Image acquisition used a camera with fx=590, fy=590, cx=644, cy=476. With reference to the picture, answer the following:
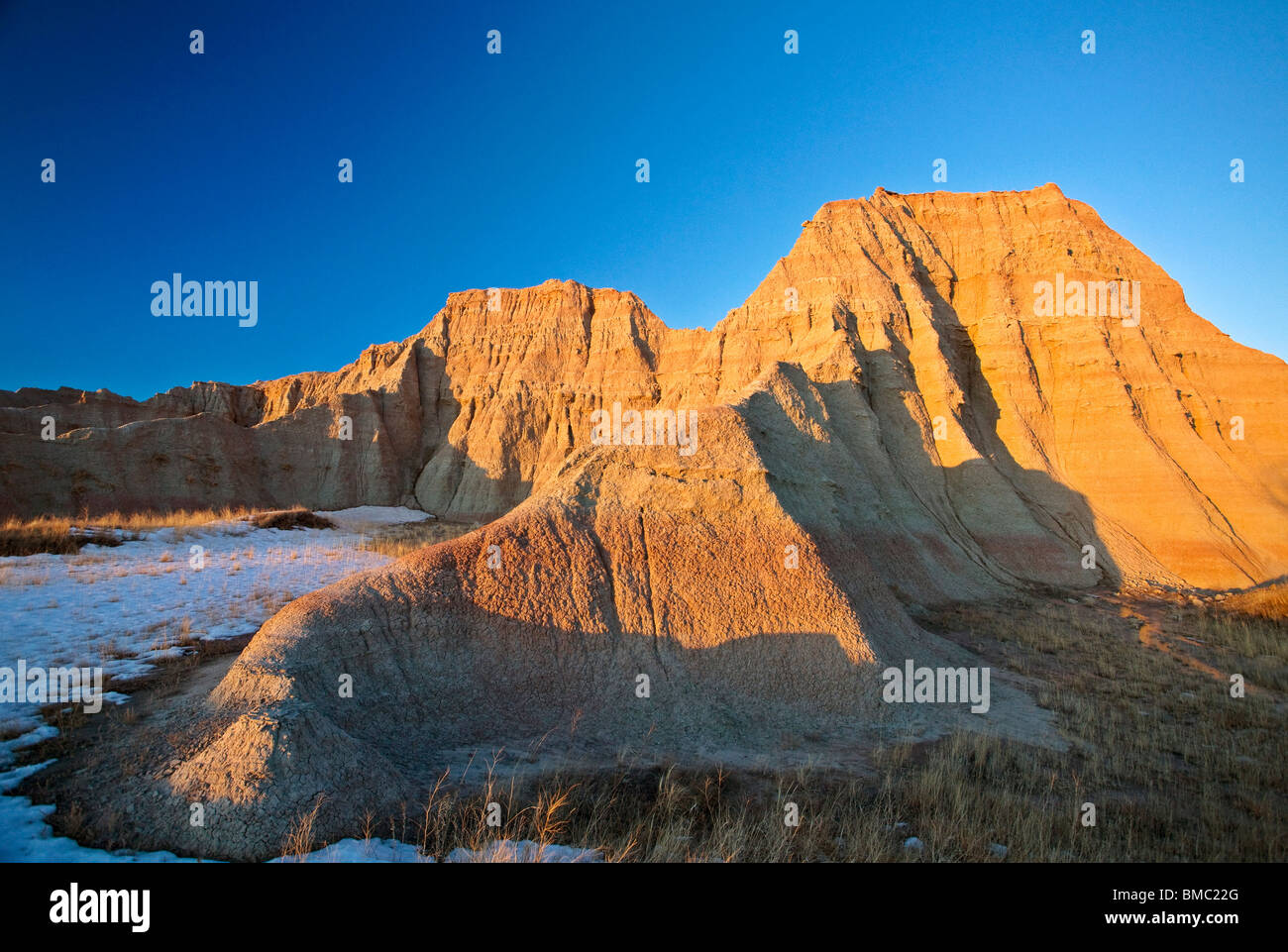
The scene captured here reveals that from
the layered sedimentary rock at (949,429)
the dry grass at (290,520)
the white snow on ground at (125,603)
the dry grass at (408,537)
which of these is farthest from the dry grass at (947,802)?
the dry grass at (290,520)

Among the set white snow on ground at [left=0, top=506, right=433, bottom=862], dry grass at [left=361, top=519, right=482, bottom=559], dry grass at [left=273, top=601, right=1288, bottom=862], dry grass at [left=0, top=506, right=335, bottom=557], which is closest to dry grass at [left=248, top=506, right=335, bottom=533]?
dry grass at [left=0, top=506, right=335, bottom=557]

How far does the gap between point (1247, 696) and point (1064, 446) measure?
17.7 meters

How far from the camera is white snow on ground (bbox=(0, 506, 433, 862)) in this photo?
459 centimetres

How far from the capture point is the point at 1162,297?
2644cm

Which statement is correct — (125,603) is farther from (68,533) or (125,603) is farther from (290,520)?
(290,520)

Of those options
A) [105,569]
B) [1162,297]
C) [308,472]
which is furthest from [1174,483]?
[308,472]

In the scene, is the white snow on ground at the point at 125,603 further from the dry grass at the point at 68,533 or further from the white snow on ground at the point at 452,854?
the white snow on ground at the point at 452,854

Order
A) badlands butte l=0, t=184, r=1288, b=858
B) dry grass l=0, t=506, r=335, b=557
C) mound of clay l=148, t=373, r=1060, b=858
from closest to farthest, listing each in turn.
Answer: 1. mound of clay l=148, t=373, r=1060, b=858
2. badlands butte l=0, t=184, r=1288, b=858
3. dry grass l=0, t=506, r=335, b=557

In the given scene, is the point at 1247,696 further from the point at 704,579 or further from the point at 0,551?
the point at 0,551

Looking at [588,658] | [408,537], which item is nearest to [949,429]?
[588,658]

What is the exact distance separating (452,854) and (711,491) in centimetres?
622

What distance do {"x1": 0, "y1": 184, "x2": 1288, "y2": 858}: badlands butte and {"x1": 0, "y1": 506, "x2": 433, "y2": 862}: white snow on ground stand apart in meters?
1.15

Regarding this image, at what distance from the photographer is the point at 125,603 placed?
412 inches

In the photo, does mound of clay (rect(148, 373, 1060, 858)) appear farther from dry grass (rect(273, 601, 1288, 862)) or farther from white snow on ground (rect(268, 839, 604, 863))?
dry grass (rect(273, 601, 1288, 862))
